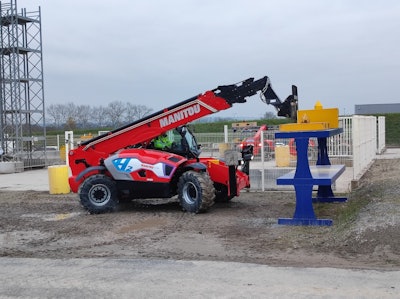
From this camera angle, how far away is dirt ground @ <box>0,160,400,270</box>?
6.96 metres

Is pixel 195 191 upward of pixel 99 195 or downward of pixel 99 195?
upward

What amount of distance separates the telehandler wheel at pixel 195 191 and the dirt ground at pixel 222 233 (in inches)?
8.6

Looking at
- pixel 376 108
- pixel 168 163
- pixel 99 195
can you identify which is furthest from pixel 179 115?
pixel 376 108

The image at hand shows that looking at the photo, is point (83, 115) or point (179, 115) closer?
point (179, 115)

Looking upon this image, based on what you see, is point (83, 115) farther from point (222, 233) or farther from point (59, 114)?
point (222, 233)

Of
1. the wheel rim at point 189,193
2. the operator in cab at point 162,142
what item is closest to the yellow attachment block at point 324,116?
the wheel rim at point 189,193

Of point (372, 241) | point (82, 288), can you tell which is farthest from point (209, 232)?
point (82, 288)

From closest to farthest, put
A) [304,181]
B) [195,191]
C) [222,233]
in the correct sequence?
1. [222,233]
2. [304,181]
3. [195,191]

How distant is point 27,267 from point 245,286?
3036 mm

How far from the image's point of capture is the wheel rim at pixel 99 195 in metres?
11.2

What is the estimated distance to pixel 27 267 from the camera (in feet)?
21.9

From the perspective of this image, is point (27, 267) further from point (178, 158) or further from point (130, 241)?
point (178, 158)

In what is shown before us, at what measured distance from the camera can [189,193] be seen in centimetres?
1080

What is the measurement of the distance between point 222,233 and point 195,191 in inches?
79.1
